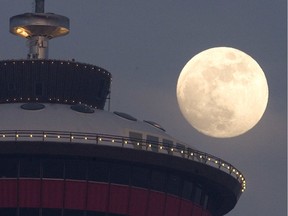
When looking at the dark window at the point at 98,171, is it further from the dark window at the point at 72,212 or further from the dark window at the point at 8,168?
the dark window at the point at 8,168

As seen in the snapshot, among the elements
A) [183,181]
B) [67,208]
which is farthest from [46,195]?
[183,181]

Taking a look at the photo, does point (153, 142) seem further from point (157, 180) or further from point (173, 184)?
point (173, 184)

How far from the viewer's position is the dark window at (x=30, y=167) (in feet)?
625

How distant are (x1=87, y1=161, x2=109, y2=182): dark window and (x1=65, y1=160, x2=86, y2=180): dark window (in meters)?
0.57

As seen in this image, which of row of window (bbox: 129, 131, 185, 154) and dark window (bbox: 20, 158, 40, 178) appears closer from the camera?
dark window (bbox: 20, 158, 40, 178)

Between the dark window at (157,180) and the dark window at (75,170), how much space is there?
708 cm

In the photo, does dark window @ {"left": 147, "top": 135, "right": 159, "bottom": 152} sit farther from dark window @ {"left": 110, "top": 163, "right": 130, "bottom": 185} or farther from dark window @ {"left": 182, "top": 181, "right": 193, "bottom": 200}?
dark window @ {"left": 182, "top": 181, "right": 193, "bottom": 200}

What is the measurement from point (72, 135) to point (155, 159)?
27.4 ft

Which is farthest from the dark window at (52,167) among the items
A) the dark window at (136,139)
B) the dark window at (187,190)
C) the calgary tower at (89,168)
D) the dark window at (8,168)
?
the dark window at (187,190)

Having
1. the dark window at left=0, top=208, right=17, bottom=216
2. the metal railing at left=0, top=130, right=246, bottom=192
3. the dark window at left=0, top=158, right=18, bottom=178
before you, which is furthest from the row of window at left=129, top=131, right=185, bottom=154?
the dark window at left=0, top=208, right=17, bottom=216

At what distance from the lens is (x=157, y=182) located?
194375 mm

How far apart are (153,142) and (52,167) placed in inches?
408

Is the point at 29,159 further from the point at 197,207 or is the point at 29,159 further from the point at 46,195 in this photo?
the point at 197,207

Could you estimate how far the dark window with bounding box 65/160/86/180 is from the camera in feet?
626
